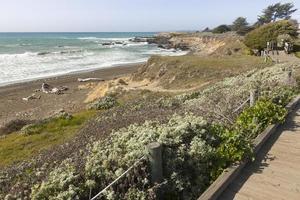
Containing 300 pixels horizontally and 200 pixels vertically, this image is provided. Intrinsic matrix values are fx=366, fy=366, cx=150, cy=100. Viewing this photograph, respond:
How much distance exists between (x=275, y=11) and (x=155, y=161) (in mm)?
107029

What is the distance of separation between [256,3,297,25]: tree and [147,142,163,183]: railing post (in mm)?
103988

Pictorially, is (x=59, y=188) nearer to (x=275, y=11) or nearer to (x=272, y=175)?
(x=272, y=175)

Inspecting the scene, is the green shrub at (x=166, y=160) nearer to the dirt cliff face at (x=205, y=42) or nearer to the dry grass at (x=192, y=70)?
the dry grass at (x=192, y=70)

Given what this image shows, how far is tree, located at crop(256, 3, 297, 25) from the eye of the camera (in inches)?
4038

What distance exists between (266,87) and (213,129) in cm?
546

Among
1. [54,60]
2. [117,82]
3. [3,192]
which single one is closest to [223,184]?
[3,192]

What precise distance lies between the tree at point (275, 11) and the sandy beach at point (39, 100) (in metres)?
72.2

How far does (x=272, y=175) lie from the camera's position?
7.14m

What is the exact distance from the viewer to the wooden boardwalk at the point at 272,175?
21.0ft

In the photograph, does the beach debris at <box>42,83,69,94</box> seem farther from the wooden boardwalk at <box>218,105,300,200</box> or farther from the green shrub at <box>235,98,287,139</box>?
the wooden boardwalk at <box>218,105,300,200</box>

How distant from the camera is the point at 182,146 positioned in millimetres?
6965

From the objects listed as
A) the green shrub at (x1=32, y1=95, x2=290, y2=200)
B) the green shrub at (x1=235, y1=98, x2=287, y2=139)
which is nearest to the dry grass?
the green shrub at (x1=235, y1=98, x2=287, y2=139)

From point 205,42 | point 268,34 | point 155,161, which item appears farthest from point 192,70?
point 205,42

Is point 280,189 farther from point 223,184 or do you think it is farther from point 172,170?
point 172,170
